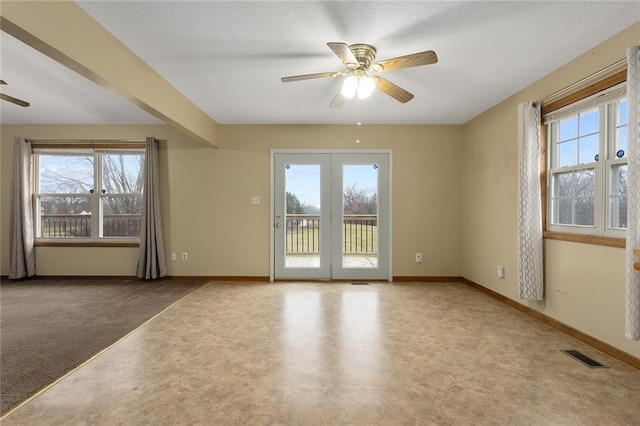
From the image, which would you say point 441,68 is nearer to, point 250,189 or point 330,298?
point 330,298

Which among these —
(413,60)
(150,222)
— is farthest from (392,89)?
(150,222)

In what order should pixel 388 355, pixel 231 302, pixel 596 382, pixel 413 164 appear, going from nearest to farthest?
pixel 596 382
pixel 388 355
pixel 231 302
pixel 413 164

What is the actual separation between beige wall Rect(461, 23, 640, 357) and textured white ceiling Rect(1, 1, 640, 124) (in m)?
0.15

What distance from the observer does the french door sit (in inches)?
185

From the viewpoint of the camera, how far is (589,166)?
262cm

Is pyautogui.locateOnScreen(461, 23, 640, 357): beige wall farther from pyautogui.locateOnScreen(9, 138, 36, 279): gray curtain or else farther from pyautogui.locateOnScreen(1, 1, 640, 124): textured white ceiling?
pyautogui.locateOnScreen(9, 138, 36, 279): gray curtain

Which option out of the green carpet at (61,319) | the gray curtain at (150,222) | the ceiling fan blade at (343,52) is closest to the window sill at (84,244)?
the gray curtain at (150,222)

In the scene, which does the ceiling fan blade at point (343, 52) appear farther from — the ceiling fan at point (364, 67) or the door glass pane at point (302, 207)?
the door glass pane at point (302, 207)

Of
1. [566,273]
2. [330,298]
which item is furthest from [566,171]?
[330,298]

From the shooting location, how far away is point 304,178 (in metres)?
4.75

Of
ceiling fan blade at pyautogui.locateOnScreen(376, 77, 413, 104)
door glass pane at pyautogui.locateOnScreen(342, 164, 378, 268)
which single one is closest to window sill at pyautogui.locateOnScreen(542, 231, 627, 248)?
ceiling fan blade at pyautogui.locateOnScreen(376, 77, 413, 104)

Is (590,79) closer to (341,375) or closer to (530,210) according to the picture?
(530,210)

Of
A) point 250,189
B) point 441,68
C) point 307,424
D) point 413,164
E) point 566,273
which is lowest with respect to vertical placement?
point 307,424

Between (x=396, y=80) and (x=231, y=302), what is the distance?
3.10 metres
